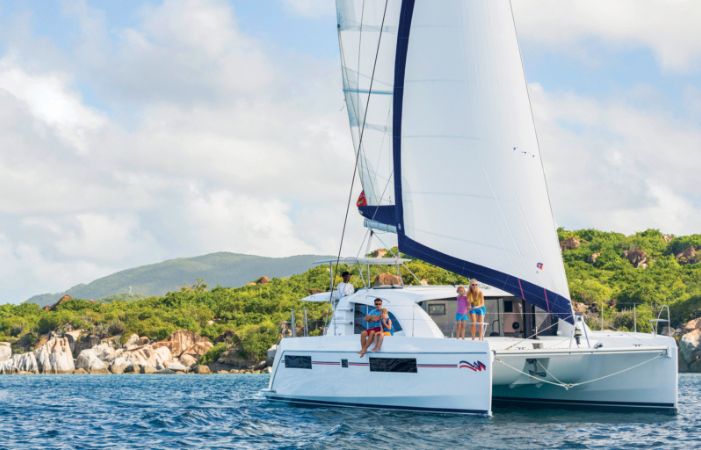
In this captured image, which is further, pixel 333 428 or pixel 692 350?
pixel 692 350

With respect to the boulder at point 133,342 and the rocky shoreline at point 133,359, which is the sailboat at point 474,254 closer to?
the rocky shoreline at point 133,359

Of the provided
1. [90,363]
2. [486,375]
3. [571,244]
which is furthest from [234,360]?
[486,375]

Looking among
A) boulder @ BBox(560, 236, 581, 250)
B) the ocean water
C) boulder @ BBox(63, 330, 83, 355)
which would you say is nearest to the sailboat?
the ocean water

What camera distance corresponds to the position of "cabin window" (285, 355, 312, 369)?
20.5 meters

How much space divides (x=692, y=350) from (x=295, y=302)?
31.3 metres

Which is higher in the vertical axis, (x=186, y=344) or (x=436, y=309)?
(x=436, y=309)

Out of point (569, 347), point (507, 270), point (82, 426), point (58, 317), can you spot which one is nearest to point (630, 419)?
point (569, 347)

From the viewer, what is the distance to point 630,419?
1786 centimetres

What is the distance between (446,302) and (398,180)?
9.58 feet

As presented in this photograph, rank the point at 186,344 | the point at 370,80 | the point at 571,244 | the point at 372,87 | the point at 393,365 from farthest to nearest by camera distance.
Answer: the point at 571,244 → the point at 186,344 → the point at 370,80 → the point at 372,87 → the point at 393,365

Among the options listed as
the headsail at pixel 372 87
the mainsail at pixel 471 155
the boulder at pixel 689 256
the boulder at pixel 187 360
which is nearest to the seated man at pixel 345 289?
the headsail at pixel 372 87

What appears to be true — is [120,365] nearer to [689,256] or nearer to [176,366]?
[176,366]

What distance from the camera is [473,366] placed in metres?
16.6

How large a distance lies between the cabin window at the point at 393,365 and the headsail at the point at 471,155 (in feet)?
7.69
